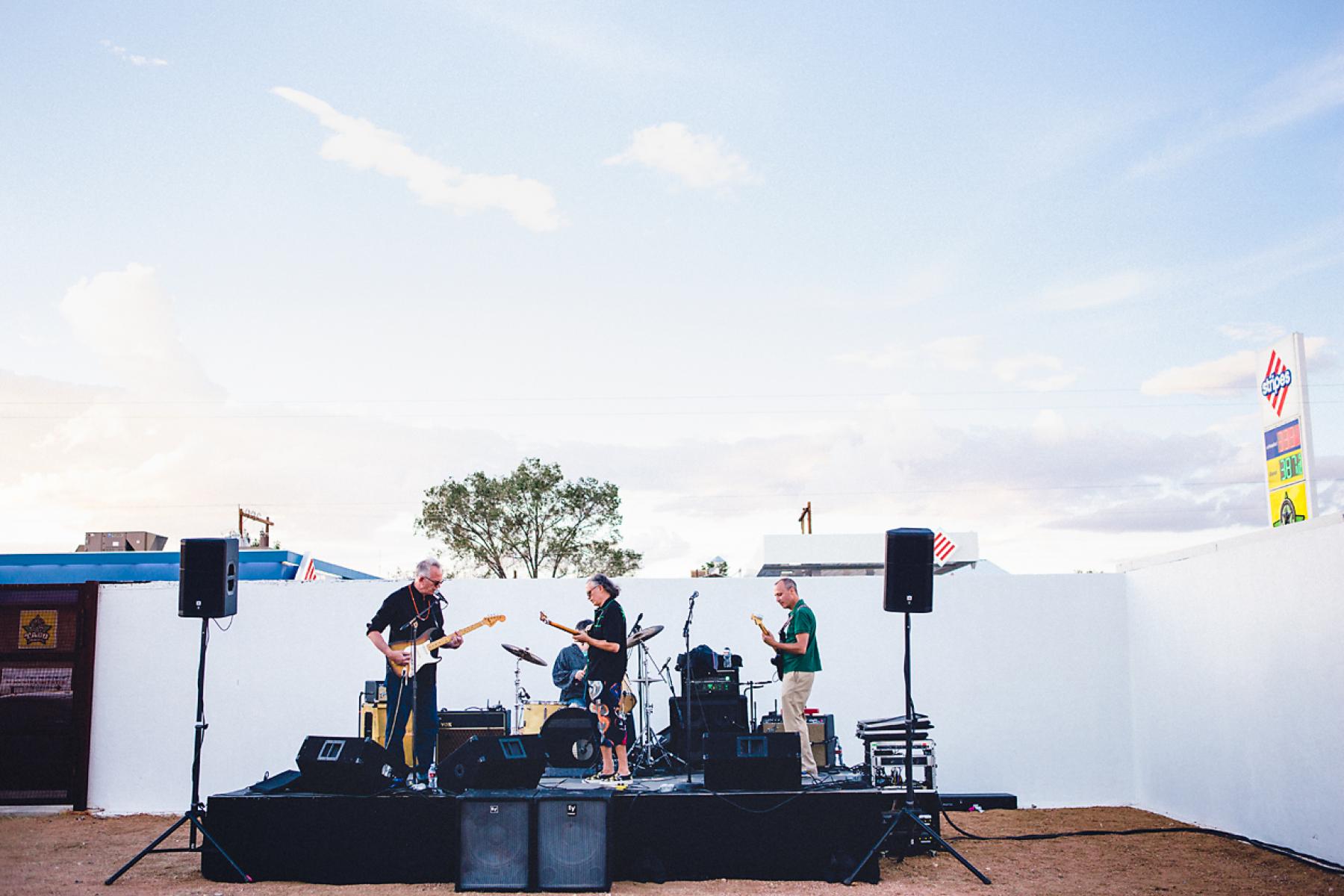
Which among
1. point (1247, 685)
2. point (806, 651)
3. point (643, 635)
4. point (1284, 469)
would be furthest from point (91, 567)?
point (1284, 469)

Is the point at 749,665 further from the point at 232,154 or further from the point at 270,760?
the point at 232,154

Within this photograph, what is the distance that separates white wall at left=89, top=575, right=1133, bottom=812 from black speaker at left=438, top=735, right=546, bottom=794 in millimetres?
2796

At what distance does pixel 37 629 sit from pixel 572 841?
5.80m

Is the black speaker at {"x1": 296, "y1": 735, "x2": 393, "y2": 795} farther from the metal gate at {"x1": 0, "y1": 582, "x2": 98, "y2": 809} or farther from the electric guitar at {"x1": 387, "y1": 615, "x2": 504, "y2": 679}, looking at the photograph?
the metal gate at {"x1": 0, "y1": 582, "x2": 98, "y2": 809}

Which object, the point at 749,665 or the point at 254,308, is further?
the point at 254,308

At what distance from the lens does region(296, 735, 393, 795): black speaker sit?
569 cm

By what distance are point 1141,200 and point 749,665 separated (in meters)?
5.21

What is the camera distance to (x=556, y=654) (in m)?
8.77

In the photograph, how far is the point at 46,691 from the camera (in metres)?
8.64

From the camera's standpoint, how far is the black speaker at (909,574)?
6.21 metres

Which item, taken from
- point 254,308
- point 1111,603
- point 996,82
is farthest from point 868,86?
point 254,308

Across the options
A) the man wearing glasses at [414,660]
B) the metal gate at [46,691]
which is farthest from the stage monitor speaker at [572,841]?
the metal gate at [46,691]

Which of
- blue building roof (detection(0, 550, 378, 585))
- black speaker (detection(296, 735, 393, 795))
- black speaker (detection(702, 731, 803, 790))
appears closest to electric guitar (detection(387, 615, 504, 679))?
black speaker (detection(296, 735, 393, 795))

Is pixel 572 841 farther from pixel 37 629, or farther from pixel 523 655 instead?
pixel 37 629
